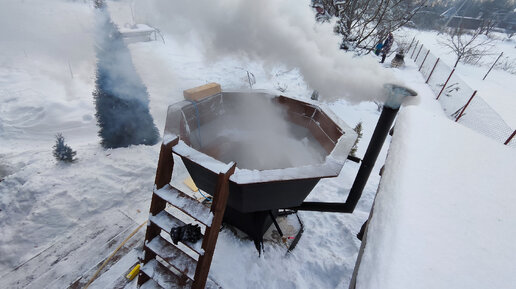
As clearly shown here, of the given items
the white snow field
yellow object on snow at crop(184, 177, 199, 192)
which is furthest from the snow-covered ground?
yellow object on snow at crop(184, 177, 199, 192)

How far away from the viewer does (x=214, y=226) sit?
2.19 metres

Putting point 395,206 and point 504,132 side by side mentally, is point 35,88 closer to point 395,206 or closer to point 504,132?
point 395,206

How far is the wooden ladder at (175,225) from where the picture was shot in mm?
2168

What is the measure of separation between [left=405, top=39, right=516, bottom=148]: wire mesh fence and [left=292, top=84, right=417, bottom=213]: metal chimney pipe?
558cm

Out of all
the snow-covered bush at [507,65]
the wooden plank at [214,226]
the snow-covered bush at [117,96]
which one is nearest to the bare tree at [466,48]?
the snow-covered bush at [507,65]

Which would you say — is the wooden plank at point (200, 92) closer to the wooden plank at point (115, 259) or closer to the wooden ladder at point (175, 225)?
the wooden ladder at point (175, 225)

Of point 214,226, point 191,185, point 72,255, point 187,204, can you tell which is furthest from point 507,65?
point 72,255

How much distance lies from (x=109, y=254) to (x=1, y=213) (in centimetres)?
232

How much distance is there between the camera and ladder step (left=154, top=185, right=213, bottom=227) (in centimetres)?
219

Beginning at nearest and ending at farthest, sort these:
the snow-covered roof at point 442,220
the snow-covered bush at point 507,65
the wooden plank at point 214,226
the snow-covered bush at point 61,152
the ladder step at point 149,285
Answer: the snow-covered roof at point 442,220, the wooden plank at point 214,226, the ladder step at point 149,285, the snow-covered bush at point 61,152, the snow-covered bush at point 507,65

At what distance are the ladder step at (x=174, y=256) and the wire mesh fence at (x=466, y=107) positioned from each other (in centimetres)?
783

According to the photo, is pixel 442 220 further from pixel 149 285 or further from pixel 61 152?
pixel 61 152

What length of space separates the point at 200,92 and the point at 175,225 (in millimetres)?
1863

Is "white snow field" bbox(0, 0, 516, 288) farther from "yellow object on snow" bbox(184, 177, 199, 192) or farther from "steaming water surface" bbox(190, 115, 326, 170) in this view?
"steaming water surface" bbox(190, 115, 326, 170)
